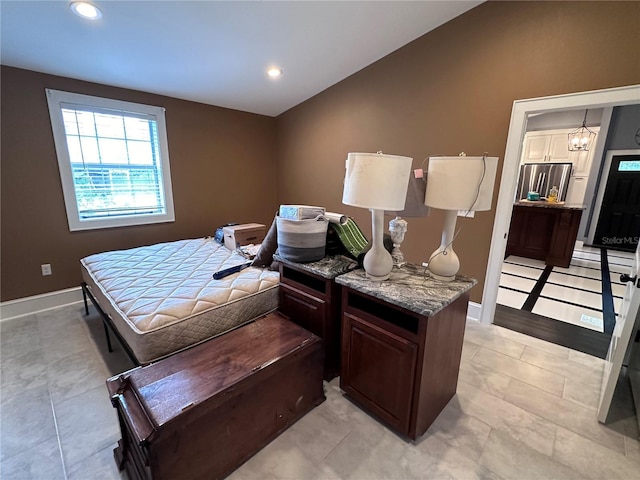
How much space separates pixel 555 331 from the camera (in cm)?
269

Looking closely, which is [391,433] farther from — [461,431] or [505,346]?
[505,346]

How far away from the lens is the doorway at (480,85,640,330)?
6.91 ft

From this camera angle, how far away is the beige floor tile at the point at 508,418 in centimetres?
160

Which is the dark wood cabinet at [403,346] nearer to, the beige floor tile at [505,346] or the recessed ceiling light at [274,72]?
the beige floor tile at [505,346]

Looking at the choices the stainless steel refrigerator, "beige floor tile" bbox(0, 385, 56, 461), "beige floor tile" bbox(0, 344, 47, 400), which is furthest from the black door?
"beige floor tile" bbox(0, 344, 47, 400)

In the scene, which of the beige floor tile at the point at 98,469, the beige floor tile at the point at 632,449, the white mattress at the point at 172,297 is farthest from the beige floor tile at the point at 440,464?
the beige floor tile at the point at 98,469

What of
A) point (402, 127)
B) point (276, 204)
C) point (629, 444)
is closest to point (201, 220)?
point (276, 204)

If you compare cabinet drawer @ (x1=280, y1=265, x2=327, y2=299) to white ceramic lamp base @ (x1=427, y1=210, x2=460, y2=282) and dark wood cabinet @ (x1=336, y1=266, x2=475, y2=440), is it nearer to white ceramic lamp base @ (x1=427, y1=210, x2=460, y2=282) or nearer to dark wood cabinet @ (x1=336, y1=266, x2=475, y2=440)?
dark wood cabinet @ (x1=336, y1=266, x2=475, y2=440)

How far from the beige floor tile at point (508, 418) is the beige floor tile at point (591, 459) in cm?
5

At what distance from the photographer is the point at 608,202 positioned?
588cm

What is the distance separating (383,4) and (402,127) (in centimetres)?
118

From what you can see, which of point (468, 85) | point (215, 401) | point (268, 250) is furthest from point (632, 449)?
point (468, 85)

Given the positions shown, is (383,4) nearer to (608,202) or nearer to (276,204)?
(276,204)

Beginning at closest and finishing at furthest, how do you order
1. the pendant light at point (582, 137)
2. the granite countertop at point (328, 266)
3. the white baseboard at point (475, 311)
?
the granite countertop at point (328, 266) < the white baseboard at point (475, 311) < the pendant light at point (582, 137)
